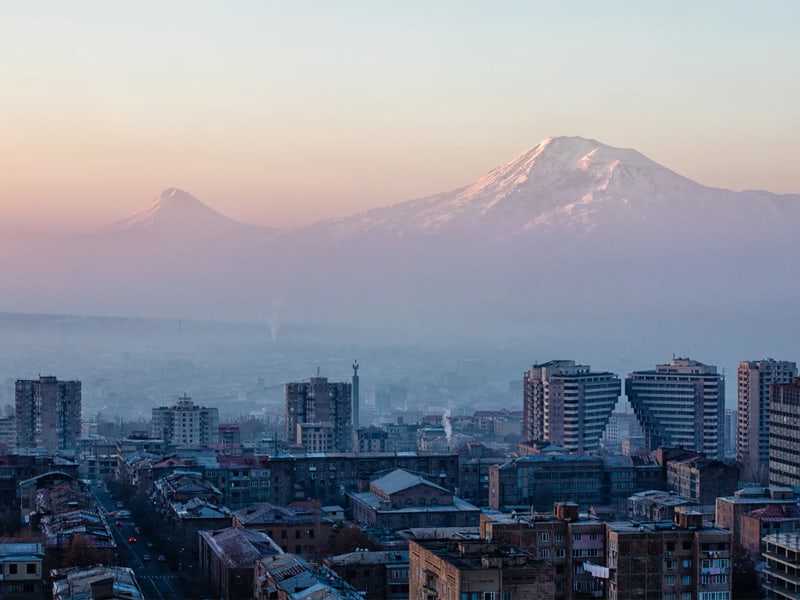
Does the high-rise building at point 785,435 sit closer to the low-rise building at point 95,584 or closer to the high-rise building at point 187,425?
the low-rise building at point 95,584

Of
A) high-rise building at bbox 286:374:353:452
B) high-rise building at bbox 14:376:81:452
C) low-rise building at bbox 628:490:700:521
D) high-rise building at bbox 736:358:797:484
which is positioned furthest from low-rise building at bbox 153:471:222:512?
high-rise building at bbox 14:376:81:452

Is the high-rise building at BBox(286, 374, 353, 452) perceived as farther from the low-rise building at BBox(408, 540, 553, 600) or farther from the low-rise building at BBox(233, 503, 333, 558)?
the low-rise building at BBox(408, 540, 553, 600)

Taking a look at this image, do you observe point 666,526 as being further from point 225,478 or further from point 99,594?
point 225,478

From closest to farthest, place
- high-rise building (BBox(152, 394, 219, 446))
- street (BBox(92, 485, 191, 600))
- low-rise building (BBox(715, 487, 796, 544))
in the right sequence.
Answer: street (BBox(92, 485, 191, 600)), low-rise building (BBox(715, 487, 796, 544)), high-rise building (BBox(152, 394, 219, 446))

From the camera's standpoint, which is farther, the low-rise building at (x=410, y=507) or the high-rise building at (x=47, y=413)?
the high-rise building at (x=47, y=413)

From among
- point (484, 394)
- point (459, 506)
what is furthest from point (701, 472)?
point (484, 394)

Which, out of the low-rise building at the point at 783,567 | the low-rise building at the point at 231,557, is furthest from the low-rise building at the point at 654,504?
the low-rise building at the point at 783,567
